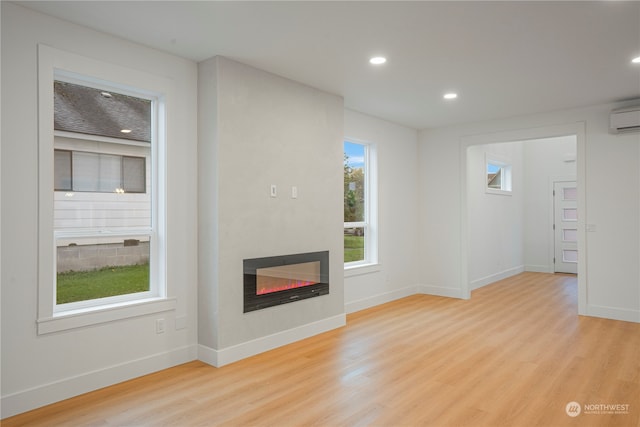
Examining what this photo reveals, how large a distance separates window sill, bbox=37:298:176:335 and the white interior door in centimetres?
830

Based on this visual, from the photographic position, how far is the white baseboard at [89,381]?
107 inches

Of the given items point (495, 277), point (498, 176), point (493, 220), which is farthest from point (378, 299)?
point (498, 176)

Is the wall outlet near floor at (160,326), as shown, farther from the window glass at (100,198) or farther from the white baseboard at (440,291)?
the white baseboard at (440,291)

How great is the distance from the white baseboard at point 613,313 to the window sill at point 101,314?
16.7 feet

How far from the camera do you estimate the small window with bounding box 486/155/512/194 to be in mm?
7879

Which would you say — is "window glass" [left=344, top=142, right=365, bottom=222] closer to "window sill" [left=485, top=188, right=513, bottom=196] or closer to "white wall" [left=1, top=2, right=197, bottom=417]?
Answer: "white wall" [left=1, top=2, right=197, bottom=417]

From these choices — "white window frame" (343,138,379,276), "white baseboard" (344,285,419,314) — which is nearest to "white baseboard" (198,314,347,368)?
"white baseboard" (344,285,419,314)

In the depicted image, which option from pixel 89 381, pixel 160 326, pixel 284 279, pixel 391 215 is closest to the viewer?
pixel 89 381

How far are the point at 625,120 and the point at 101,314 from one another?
593 centimetres

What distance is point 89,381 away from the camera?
3.05 metres

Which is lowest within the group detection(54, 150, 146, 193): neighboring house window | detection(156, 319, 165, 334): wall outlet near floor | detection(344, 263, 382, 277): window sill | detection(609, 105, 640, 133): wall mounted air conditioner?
detection(156, 319, 165, 334): wall outlet near floor

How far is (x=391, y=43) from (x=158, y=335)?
122 inches

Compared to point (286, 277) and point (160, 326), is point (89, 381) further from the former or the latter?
point (286, 277)

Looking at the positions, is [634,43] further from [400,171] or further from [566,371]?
[400,171]
